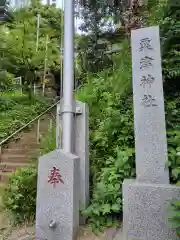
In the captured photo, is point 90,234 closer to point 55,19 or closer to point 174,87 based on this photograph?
point 174,87

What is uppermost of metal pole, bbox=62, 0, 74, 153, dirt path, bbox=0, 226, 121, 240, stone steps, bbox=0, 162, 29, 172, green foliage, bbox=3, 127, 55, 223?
metal pole, bbox=62, 0, 74, 153

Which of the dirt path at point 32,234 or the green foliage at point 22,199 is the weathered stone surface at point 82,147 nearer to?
the dirt path at point 32,234

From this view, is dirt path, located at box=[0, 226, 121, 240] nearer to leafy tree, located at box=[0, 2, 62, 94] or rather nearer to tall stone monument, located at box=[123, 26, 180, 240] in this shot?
tall stone monument, located at box=[123, 26, 180, 240]

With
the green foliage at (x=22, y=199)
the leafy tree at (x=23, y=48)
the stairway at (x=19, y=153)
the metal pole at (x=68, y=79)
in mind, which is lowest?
the green foliage at (x=22, y=199)

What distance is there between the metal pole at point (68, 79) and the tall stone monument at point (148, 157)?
98 centimetres

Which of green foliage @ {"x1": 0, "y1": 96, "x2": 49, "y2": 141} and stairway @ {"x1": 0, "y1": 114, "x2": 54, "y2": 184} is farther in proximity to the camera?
green foliage @ {"x1": 0, "y1": 96, "x2": 49, "y2": 141}

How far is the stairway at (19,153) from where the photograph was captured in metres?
6.16

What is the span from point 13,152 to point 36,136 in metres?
1.15

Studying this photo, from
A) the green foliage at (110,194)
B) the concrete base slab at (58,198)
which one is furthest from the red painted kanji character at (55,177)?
the green foliage at (110,194)

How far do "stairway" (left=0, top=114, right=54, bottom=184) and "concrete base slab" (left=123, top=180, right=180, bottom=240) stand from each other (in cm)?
327

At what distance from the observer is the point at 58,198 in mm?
3369

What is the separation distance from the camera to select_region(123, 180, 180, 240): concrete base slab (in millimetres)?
3018

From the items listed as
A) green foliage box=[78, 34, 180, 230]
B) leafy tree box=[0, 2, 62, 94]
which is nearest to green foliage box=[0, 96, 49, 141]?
leafy tree box=[0, 2, 62, 94]

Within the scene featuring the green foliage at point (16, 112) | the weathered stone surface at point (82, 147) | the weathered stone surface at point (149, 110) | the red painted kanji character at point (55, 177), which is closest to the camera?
the weathered stone surface at point (149, 110)
